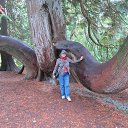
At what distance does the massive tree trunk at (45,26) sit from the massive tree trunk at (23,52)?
0.98m

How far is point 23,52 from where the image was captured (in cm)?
878

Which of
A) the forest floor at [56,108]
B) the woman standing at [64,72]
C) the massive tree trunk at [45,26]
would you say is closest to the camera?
the forest floor at [56,108]

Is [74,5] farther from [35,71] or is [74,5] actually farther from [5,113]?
[5,113]

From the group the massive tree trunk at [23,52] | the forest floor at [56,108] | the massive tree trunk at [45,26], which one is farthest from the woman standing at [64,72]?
the massive tree trunk at [23,52]

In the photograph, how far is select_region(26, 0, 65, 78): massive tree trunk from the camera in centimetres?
732

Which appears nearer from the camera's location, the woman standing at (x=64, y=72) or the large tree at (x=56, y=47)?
the large tree at (x=56, y=47)

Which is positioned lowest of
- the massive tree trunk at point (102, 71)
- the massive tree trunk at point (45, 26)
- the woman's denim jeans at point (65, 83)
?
the woman's denim jeans at point (65, 83)

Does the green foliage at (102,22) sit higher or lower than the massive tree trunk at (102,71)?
higher

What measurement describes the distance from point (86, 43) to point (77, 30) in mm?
645

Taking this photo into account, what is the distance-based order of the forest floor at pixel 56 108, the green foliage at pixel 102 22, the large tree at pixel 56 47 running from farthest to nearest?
the green foliage at pixel 102 22, the large tree at pixel 56 47, the forest floor at pixel 56 108

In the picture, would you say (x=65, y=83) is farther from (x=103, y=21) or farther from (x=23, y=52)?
(x=103, y=21)

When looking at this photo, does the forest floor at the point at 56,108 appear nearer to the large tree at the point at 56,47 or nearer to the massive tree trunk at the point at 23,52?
the large tree at the point at 56,47

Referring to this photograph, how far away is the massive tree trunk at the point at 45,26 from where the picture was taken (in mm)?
7320

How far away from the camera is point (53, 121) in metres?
5.75
